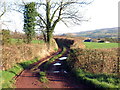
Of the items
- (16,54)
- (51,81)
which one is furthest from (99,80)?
(16,54)

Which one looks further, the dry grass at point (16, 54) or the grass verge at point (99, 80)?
the dry grass at point (16, 54)

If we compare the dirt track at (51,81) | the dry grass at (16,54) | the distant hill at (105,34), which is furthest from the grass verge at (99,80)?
the distant hill at (105,34)

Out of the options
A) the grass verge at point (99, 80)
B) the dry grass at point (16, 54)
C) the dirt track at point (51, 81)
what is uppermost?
the dry grass at point (16, 54)

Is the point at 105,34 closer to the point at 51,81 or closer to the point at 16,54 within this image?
the point at 16,54

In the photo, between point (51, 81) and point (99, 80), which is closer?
point (99, 80)

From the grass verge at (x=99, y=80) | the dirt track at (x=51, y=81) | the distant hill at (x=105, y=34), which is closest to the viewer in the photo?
the grass verge at (x=99, y=80)

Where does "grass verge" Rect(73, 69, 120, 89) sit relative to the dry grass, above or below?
below

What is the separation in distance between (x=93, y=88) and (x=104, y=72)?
2.97 metres

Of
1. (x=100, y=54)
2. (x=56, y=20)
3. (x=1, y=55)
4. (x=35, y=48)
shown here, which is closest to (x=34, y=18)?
(x=56, y=20)

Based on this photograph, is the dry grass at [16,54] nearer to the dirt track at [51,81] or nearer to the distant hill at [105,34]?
the dirt track at [51,81]

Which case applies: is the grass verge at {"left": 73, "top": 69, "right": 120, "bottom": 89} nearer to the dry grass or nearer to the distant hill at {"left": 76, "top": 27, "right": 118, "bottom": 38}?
the dry grass

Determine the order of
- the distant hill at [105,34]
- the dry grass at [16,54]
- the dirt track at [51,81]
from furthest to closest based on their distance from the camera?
1. the distant hill at [105,34]
2. the dry grass at [16,54]
3. the dirt track at [51,81]

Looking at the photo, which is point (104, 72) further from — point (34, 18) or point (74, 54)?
point (34, 18)

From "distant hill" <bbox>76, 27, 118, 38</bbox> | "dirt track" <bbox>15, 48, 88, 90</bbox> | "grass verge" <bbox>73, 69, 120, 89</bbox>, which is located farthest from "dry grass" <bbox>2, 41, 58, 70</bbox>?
"distant hill" <bbox>76, 27, 118, 38</bbox>
